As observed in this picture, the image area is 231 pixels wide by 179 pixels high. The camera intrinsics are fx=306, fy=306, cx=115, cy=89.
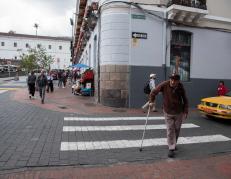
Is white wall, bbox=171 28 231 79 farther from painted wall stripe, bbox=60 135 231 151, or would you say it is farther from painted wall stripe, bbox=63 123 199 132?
painted wall stripe, bbox=60 135 231 151

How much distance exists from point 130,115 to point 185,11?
19.4 feet

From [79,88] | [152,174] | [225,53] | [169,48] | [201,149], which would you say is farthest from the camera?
[79,88]

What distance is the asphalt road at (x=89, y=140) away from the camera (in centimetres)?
630

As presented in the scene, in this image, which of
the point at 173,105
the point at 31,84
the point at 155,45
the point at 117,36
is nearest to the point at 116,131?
the point at 173,105

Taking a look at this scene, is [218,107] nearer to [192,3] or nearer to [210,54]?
[210,54]

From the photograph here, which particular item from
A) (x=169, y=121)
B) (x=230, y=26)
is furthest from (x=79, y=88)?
(x=169, y=121)

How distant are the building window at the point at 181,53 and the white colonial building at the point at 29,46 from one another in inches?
2888

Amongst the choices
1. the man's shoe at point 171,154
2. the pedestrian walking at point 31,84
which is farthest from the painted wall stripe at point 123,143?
the pedestrian walking at point 31,84

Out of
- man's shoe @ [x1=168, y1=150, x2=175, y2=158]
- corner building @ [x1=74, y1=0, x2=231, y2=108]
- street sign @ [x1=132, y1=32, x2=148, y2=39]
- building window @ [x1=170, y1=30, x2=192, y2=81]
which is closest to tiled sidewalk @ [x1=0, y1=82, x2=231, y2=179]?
man's shoe @ [x1=168, y1=150, x2=175, y2=158]

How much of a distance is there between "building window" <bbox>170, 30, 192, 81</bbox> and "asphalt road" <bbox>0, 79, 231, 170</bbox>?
4922mm

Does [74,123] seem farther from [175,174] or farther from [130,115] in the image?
[175,174]

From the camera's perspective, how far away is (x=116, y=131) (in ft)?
29.6

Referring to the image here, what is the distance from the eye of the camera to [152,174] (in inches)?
218

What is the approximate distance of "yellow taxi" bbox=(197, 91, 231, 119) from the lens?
10.4 meters
